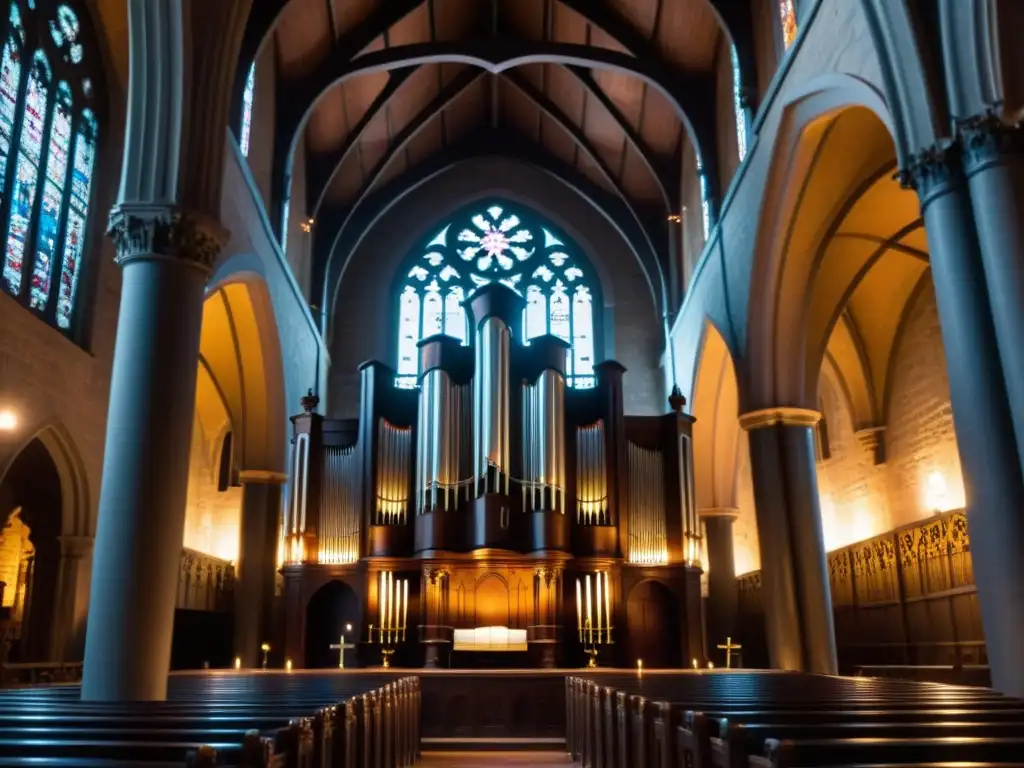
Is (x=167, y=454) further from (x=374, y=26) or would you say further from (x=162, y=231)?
(x=374, y=26)

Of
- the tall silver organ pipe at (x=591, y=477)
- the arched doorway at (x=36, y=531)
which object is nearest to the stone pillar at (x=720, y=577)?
the tall silver organ pipe at (x=591, y=477)

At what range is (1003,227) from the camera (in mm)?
8125

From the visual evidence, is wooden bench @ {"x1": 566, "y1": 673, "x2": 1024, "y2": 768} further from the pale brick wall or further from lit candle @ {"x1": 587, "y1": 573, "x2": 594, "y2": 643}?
the pale brick wall

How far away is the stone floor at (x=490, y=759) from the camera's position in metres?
9.80

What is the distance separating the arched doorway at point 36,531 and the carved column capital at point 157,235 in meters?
4.61

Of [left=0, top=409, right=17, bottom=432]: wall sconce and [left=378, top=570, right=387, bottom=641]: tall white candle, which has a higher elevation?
[left=0, top=409, right=17, bottom=432]: wall sconce

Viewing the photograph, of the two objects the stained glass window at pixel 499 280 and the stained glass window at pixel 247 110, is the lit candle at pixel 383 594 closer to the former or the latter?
the stained glass window at pixel 247 110

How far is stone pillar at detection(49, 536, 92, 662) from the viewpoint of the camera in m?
13.0

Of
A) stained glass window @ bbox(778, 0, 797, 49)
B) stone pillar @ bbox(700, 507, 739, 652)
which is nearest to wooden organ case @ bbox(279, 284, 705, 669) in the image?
stone pillar @ bbox(700, 507, 739, 652)

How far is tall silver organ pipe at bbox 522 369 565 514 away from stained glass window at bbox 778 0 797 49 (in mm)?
6515


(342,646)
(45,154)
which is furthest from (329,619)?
(45,154)

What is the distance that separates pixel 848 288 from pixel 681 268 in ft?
22.0

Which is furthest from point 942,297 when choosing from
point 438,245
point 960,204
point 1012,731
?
point 438,245

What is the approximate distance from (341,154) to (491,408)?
861 centimetres
